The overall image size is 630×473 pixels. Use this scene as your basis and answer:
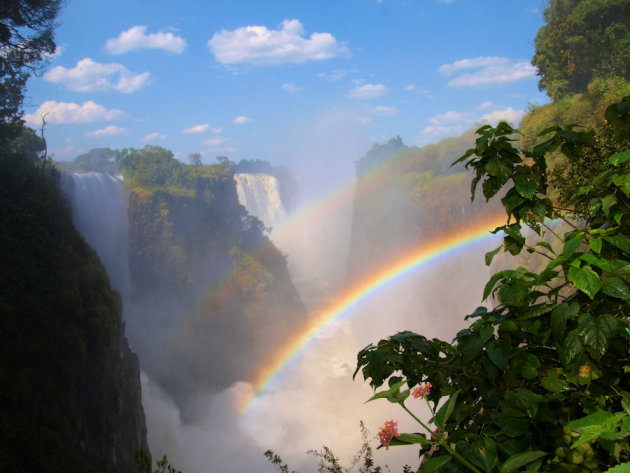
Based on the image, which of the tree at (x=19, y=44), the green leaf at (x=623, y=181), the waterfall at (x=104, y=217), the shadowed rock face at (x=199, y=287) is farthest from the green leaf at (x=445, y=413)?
the shadowed rock face at (x=199, y=287)

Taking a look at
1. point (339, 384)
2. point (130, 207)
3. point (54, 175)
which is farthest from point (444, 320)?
point (54, 175)

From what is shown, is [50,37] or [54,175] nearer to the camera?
[50,37]

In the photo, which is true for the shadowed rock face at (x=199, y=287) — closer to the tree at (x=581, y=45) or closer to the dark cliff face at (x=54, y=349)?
the dark cliff face at (x=54, y=349)

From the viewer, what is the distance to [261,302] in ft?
119

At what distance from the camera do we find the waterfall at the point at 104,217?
81.2ft

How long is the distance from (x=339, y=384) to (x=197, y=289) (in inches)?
527

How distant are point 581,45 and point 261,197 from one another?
32.3 m

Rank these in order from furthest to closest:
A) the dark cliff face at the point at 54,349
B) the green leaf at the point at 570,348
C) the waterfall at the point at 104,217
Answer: the waterfall at the point at 104,217, the dark cliff face at the point at 54,349, the green leaf at the point at 570,348

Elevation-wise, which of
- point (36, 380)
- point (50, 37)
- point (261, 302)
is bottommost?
point (261, 302)

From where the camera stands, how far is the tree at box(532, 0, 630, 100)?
17.7 meters

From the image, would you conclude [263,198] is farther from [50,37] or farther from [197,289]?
[50,37]

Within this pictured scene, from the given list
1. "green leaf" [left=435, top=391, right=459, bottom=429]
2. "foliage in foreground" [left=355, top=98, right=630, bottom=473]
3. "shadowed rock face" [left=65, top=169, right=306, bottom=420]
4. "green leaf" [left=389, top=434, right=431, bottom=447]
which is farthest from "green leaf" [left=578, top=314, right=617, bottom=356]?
"shadowed rock face" [left=65, top=169, right=306, bottom=420]

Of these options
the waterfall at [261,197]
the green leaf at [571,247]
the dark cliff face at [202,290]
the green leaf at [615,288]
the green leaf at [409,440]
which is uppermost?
the waterfall at [261,197]

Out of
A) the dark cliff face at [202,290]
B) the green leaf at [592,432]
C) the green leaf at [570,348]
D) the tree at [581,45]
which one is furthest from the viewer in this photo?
the dark cliff face at [202,290]
